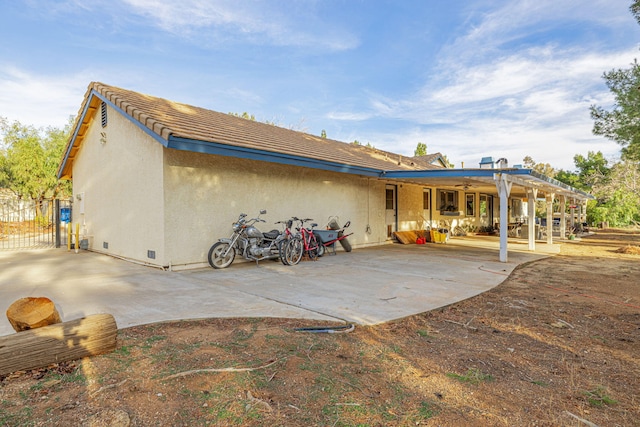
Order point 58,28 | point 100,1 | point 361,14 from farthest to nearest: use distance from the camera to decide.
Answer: point 361,14 → point 58,28 → point 100,1

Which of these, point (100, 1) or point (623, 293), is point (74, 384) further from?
point (100, 1)

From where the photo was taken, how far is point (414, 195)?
48.1ft

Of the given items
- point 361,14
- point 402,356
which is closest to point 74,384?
point 402,356

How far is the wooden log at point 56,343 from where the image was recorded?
239 cm

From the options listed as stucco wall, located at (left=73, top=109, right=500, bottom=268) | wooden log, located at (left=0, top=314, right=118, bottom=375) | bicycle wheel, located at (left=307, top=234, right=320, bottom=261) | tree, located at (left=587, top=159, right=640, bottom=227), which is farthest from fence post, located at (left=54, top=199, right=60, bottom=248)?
tree, located at (left=587, top=159, right=640, bottom=227)

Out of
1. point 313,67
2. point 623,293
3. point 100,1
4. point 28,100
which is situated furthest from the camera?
point 313,67

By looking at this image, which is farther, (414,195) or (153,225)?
(414,195)

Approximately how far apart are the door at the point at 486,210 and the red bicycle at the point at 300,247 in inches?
589

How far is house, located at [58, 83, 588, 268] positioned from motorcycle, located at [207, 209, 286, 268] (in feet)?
1.35

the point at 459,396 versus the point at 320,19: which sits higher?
the point at 320,19

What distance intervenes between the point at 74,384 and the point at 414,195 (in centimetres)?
1368

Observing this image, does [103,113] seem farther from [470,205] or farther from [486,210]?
[486,210]

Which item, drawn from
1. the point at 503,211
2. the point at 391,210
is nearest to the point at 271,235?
the point at 503,211

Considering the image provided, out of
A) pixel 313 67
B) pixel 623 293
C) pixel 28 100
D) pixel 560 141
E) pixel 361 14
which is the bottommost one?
pixel 623 293
